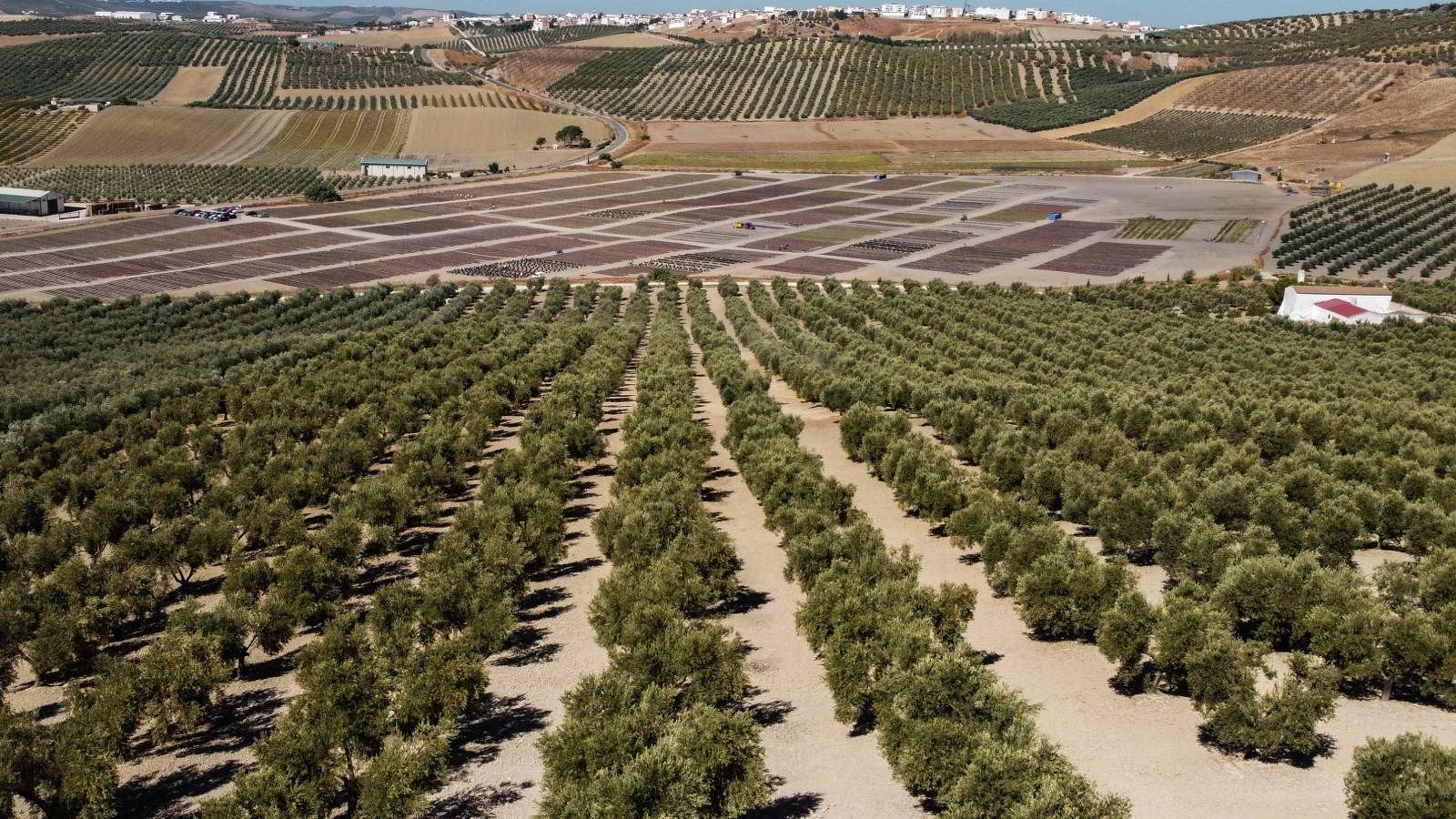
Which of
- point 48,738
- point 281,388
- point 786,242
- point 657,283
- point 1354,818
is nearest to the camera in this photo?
point 1354,818

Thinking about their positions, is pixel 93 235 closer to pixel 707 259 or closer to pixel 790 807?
pixel 707 259

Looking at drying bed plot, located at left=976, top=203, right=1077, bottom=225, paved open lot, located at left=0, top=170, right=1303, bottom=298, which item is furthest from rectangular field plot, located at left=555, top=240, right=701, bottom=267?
drying bed plot, located at left=976, top=203, right=1077, bottom=225

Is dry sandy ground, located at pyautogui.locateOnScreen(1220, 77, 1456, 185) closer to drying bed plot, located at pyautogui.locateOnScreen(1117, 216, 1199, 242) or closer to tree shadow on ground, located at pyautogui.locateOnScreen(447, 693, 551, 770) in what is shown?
drying bed plot, located at pyautogui.locateOnScreen(1117, 216, 1199, 242)

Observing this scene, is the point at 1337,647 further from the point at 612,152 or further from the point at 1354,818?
the point at 612,152

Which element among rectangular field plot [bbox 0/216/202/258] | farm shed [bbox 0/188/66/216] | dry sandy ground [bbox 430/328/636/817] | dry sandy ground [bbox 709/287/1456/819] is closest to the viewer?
dry sandy ground [bbox 709/287/1456/819]

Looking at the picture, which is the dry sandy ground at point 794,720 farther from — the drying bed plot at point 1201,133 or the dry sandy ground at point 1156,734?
the drying bed plot at point 1201,133

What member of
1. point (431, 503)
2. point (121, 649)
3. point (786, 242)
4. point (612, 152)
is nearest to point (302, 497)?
point (431, 503)
